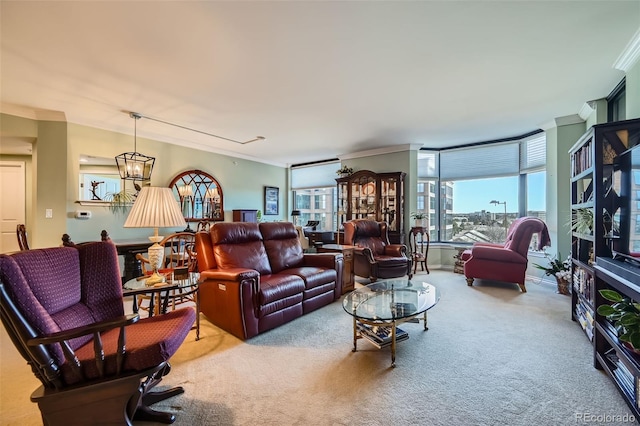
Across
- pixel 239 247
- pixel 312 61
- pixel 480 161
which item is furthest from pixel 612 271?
pixel 480 161

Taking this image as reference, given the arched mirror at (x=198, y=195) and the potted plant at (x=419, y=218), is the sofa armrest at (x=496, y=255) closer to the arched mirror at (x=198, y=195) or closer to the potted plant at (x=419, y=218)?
the potted plant at (x=419, y=218)

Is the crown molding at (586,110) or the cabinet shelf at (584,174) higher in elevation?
the crown molding at (586,110)

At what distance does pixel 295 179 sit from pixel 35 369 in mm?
6594

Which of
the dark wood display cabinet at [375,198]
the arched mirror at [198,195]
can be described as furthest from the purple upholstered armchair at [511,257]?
the arched mirror at [198,195]

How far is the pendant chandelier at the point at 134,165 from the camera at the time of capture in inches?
172

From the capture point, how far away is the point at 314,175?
286 inches

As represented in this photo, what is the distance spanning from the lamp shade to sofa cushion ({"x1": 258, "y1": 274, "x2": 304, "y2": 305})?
990mm

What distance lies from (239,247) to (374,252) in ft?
8.09

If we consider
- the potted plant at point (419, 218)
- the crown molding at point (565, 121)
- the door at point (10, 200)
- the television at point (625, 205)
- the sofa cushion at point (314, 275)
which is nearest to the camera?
the television at point (625, 205)

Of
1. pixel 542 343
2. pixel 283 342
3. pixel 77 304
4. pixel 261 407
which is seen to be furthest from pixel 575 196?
pixel 77 304

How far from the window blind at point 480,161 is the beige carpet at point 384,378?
10.4 ft

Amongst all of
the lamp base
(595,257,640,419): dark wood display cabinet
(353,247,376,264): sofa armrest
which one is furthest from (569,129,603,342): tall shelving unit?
the lamp base

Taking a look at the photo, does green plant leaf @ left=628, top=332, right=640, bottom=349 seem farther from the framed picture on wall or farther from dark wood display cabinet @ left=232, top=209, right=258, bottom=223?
the framed picture on wall

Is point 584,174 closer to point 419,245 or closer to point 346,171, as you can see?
point 419,245
